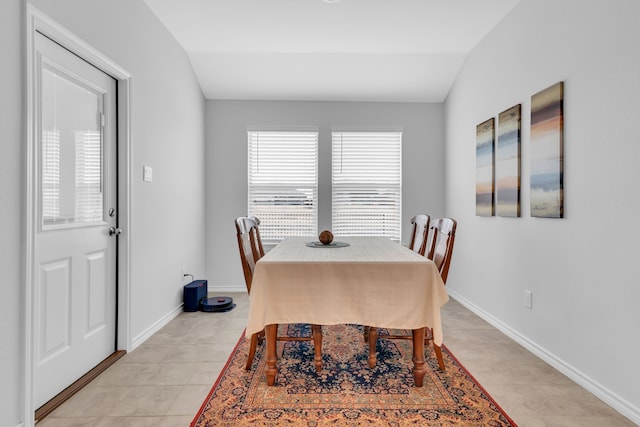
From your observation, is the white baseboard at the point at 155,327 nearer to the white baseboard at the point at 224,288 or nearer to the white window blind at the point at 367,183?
the white baseboard at the point at 224,288

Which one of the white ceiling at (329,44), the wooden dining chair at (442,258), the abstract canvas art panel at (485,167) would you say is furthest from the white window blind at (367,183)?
the wooden dining chair at (442,258)

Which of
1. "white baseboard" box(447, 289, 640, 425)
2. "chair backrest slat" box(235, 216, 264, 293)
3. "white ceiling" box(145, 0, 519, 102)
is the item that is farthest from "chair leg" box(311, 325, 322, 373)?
"white ceiling" box(145, 0, 519, 102)

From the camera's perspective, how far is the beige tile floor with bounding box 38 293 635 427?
179cm

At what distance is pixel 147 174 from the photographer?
292cm

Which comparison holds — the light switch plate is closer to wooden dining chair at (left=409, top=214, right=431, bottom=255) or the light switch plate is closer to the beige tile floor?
the beige tile floor

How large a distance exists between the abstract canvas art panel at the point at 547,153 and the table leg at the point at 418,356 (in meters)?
1.26

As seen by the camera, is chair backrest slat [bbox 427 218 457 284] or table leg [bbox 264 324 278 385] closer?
table leg [bbox 264 324 278 385]

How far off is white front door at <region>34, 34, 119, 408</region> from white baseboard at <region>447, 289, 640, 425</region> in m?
3.00

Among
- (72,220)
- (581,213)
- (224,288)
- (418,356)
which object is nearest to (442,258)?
(418,356)

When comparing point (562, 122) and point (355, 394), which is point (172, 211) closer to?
point (355, 394)

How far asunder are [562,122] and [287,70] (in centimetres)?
284

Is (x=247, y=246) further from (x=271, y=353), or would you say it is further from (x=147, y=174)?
(x=147, y=174)

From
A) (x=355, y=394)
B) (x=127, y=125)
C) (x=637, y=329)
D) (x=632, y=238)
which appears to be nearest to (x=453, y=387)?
(x=355, y=394)

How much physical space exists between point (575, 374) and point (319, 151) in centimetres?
335
